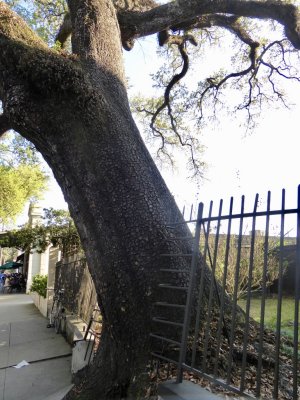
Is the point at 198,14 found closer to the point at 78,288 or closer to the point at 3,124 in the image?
the point at 3,124

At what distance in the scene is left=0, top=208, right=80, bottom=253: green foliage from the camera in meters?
19.0

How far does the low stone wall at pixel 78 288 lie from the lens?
24.7 feet

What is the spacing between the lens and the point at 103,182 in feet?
13.1

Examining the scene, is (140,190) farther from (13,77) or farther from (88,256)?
(13,77)

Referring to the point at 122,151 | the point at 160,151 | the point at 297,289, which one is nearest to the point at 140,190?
the point at 122,151

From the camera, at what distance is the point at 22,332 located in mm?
9633

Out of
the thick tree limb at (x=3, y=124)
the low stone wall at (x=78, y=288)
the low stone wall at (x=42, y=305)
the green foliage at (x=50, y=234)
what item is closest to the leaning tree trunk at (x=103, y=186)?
the thick tree limb at (x=3, y=124)

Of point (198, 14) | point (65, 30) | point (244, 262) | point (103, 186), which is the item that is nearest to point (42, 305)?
point (244, 262)

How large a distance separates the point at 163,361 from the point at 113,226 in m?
1.47

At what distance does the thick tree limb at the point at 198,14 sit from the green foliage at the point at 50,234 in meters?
13.5

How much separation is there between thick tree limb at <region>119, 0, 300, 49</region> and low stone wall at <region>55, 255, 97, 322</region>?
505 centimetres

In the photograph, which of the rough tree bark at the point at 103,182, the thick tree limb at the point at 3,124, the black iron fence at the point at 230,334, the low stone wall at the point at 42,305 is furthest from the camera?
the low stone wall at the point at 42,305

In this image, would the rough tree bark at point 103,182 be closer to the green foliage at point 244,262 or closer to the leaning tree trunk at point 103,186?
the leaning tree trunk at point 103,186

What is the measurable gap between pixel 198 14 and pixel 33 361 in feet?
24.9
